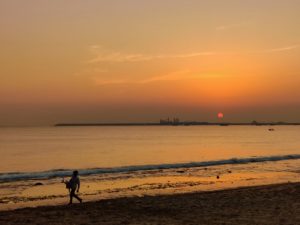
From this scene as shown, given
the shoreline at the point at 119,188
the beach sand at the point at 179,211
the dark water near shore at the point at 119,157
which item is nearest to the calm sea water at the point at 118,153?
the dark water near shore at the point at 119,157

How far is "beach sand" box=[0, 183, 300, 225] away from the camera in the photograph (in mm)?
14672

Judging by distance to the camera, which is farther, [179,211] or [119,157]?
[119,157]

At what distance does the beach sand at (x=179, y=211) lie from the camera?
1467cm

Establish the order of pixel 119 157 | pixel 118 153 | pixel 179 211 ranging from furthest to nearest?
pixel 118 153
pixel 119 157
pixel 179 211

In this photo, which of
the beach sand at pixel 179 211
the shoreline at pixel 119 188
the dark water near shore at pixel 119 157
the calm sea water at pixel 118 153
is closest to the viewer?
the beach sand at pixel 179 211

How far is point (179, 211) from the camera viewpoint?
656 inches

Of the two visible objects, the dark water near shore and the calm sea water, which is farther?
the calm sea water

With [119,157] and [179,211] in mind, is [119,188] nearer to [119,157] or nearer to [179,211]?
[179,211]

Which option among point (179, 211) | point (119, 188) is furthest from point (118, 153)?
point (179, 211)

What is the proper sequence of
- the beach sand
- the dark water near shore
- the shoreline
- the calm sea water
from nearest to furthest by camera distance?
the beach sand
the shoreline
the dark water near shore
the calm sea water

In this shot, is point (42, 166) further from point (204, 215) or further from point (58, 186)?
point (204, 215)

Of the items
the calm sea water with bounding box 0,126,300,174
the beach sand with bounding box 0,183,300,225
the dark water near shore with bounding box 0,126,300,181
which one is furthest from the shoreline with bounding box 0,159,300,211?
the calm sea water with bounding box 0,126,300,174

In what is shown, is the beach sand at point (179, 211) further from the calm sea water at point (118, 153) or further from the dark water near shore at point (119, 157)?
the calm sea water at point (118, 153)

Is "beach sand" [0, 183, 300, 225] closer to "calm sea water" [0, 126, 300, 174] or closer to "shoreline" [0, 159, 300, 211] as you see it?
"shoreline" [0, 159, 300, 211]
